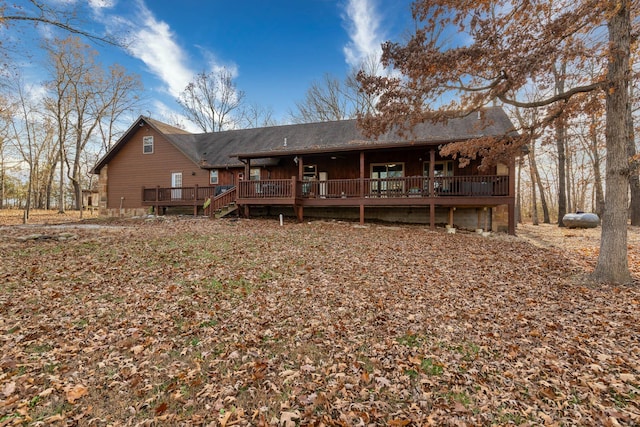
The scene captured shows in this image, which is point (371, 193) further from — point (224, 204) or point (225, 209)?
point (224, 204)

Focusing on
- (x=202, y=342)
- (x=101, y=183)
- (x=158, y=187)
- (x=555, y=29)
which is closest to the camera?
(x=202, y=342)

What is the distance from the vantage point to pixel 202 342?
13.1ft

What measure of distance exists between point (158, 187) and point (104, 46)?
1133 centimetres

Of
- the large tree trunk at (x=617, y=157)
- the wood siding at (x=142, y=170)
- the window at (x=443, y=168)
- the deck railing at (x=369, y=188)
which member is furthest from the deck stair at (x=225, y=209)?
the large tree trunk at (x=617, y=157)

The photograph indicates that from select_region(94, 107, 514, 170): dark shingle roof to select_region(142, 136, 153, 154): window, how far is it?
1207 millimetres

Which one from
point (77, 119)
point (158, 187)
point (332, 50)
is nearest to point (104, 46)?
point (158, 187)

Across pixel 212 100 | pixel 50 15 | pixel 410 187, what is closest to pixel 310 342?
pixel 50 15

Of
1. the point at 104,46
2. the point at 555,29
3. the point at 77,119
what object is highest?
the point at 77,119

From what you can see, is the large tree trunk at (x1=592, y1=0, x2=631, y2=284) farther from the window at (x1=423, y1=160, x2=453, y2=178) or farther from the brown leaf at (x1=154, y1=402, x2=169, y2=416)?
the window at (x1=423, y1=160, x2=453, y2=178)

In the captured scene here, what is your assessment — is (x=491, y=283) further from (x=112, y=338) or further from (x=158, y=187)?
(x=158, y=187)

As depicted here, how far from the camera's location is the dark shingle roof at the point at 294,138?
1536cm

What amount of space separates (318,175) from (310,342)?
45.5 ft

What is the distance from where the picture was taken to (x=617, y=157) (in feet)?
20.5

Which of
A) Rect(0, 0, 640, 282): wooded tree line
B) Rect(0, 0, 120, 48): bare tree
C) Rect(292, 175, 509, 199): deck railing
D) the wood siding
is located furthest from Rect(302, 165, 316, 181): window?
Rect(0, 0, 120, 48): bare tree
